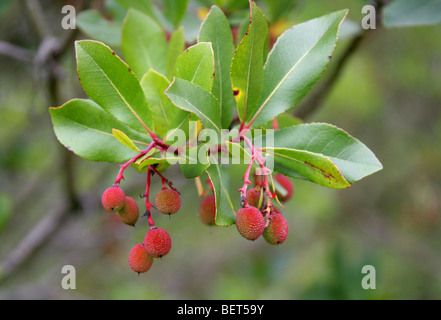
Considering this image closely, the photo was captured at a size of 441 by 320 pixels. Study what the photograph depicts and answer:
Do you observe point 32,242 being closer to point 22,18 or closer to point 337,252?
point 22,18

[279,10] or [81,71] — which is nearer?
[81,71]

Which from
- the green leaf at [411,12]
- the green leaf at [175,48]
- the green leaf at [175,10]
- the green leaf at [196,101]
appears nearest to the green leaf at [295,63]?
the green leaf at [196,101]

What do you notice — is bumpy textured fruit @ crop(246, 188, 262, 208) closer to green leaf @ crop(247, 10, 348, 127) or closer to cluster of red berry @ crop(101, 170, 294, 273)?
cluster of red berry @ crop(101, 170, 294, 273)

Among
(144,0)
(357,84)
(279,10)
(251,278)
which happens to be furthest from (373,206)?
(144,0)

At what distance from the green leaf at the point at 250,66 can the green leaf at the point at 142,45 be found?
1.07 ft

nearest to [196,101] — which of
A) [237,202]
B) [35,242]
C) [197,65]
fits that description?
[197,65]

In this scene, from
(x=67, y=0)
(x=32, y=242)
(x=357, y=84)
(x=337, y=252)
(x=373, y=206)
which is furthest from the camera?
(x=373, y=206)

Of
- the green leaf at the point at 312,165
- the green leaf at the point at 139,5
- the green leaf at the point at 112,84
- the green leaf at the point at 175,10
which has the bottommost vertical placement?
the green leaf at the point at 312,165

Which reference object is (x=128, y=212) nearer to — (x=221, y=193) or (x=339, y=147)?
(x=221, y=193)

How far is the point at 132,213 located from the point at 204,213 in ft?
0.73

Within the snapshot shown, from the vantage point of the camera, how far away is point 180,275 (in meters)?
5.40

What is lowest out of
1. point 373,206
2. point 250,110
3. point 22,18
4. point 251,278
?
point 251,278

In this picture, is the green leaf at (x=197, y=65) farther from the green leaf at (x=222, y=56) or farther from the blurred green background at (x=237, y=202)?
the blurred green background at (x=237, y=202)

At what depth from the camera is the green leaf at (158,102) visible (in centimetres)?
112
